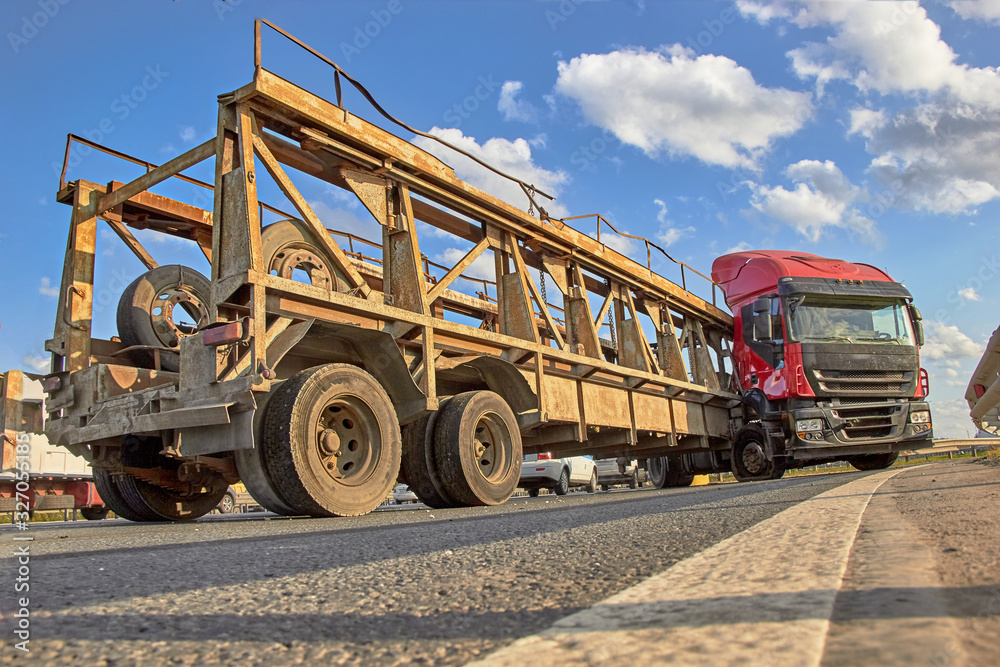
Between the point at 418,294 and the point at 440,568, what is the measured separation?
455 cm

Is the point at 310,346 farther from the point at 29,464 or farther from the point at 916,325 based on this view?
the point at 916,325

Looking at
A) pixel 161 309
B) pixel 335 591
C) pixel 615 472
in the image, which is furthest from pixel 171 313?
pixel 615 472

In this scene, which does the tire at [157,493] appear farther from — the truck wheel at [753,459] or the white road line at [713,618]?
the truck wheel at [753,459]

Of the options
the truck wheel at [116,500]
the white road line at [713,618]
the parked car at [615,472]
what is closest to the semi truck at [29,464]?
the truck wheel at [116,500]

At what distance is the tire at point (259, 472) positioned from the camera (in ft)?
16.2

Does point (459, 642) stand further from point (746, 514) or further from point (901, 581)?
point (746, 514)

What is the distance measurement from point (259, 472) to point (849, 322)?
9.94m

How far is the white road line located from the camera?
3.32 ft

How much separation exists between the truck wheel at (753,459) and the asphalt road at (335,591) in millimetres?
9222

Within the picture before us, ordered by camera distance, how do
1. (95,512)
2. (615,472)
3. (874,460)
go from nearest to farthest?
(874,460), (95,512), (615,472)

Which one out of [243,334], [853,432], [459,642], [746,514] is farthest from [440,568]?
[853,432]

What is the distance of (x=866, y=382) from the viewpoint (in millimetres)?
11156

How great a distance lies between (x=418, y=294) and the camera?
6500mm

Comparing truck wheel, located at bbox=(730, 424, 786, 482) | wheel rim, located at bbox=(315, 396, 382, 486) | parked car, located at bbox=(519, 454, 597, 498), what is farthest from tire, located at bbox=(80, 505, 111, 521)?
truck wheel, located at bbox=(730, 424, 786, 482)
